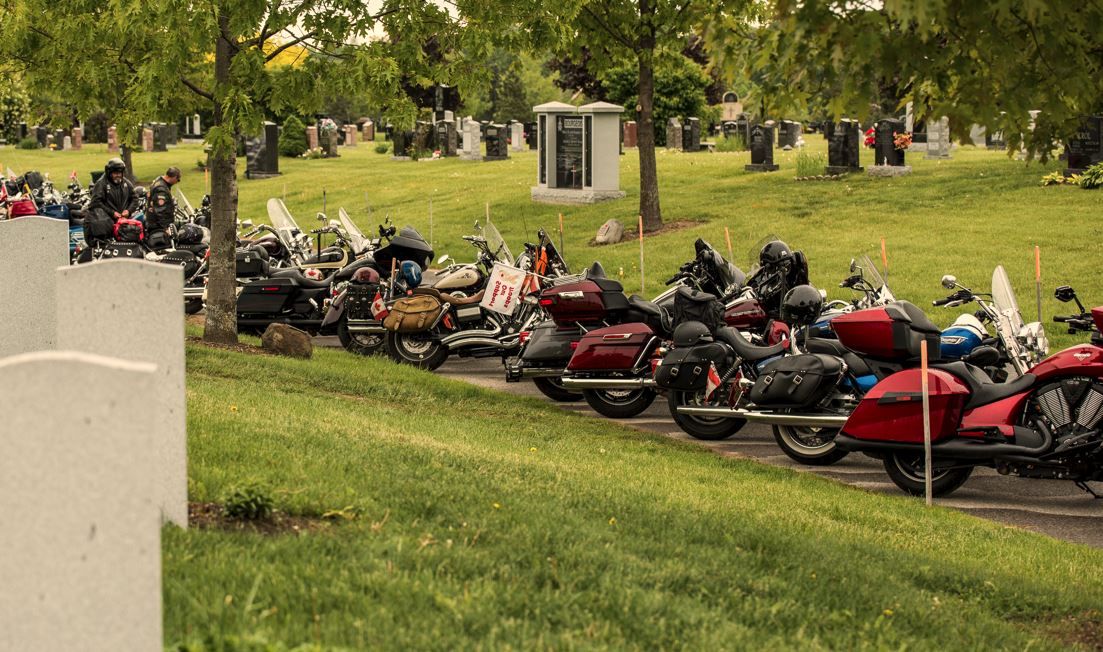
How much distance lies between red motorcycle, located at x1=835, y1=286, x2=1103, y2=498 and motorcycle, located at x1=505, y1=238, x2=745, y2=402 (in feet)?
10.6

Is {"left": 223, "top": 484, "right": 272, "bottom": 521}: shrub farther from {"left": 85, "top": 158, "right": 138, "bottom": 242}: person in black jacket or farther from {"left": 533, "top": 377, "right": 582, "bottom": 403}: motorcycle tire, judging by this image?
{"left": 85, "top": 158, "right": 138, "bottom": 242}: person in black jacket

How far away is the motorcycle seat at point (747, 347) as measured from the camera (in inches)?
459

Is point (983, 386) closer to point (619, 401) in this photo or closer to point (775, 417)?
point (775, 417)

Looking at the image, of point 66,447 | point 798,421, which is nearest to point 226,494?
point 66,447

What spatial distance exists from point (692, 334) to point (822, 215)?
43.2 feet

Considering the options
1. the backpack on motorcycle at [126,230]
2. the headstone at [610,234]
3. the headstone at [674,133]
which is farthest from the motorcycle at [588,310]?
the headstone at [674,133]

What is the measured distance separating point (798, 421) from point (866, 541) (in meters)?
3.21

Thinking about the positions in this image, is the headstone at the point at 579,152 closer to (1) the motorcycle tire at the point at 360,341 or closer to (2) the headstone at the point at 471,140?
(2) the headstone at the point at 471,140

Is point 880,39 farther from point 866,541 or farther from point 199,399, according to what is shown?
point 199,399

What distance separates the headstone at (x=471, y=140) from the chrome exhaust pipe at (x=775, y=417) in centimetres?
3005

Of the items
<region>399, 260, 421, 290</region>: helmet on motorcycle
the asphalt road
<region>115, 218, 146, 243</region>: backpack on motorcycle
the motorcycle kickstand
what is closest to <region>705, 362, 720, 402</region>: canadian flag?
the asphalt road

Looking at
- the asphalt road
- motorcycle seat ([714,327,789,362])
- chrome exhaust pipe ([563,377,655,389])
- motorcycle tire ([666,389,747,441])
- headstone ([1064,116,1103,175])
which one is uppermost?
headstone ([1064,116,1103,175])

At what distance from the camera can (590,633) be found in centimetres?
529

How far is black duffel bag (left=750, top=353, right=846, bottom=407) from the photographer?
1085 cm
